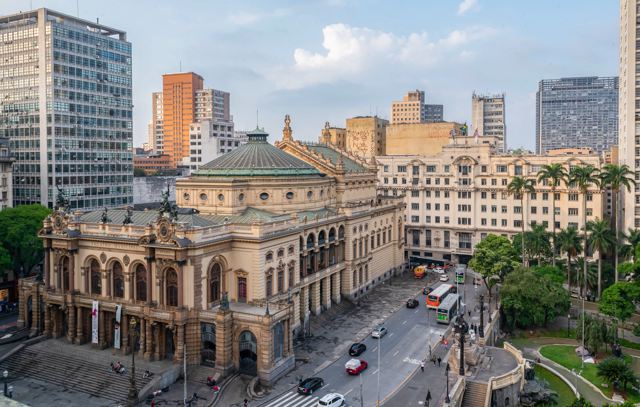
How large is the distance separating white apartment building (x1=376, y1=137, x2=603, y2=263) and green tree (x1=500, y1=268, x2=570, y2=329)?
31710 mm

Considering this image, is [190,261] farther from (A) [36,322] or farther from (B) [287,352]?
(A) [36,322]

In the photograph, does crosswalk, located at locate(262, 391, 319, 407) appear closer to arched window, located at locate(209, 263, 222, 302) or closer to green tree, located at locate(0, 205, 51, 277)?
arched window, located at locate(209, 263, 222, 302)

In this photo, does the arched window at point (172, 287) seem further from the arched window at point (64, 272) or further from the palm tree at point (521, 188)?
the palm tree at point (521, 188)

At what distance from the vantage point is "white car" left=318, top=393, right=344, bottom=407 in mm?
53938

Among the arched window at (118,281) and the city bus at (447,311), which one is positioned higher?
the arched window at (118,281)

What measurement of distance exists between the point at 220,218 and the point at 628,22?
77.4 m

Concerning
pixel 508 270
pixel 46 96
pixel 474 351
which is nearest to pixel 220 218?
pixel 474 351

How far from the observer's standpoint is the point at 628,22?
96.4 metres

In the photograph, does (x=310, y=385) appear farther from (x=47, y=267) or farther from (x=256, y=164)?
(x=47, y=267)

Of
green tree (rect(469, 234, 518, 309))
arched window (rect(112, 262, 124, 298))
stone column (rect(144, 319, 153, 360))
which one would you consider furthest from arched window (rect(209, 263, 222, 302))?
green tree (rect(469, 234, 518, 309))

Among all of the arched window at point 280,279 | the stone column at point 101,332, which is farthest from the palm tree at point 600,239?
the stone column at point 101,332

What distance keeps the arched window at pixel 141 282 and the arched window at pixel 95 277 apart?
20.1 ft

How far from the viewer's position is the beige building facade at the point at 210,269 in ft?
204

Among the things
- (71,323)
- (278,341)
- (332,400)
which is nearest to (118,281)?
(71,323)
